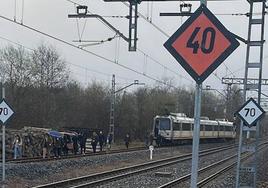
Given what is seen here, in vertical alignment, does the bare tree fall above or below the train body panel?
above

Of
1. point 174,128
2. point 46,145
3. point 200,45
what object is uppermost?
point 200,45

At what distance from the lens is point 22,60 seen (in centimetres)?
5862

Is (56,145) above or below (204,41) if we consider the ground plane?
below

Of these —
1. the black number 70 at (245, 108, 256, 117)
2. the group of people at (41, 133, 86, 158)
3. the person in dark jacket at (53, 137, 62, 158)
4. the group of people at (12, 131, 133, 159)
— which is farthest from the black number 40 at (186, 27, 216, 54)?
the person in dark jacket at (53, 137, 62, 158)

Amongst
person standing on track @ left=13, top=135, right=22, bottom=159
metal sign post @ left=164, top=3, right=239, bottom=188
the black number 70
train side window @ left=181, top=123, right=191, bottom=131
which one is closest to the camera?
metal sign post @ left=164, top=3, right=239, bottom=188

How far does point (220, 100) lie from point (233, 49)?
11064 centimetres

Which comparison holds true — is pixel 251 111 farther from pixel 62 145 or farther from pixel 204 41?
pixel 62 145

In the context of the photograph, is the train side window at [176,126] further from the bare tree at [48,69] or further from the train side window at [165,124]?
the bare tree at [48,69]

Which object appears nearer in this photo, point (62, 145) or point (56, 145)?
point (56, 145)

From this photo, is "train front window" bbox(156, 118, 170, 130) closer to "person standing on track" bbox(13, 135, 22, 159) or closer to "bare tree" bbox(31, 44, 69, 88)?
"bare tree" bbox(31, 44, 69, 88)

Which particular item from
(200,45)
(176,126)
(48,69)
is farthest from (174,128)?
(200,45)

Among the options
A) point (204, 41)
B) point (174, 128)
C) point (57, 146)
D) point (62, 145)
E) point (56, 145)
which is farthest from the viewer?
point (174, 128)

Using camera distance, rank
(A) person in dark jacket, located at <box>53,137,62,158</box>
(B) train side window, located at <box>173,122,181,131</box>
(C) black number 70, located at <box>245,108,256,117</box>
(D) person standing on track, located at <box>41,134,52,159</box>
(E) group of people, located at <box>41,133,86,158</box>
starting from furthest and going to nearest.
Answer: (B) train side window, located at <box>173,122,181,131</box> < (A) person in dark jacket, located at <box>53,137,62,158</box> < (E) group of people, located at <box>41,133,86,158</box> < (D) person standing on track, located at <box>41,134,52,159</box> < (C) black number 70, located at <box>245,108,256,117</box>

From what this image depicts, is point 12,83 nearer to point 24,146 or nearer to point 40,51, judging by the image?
point 40,51
